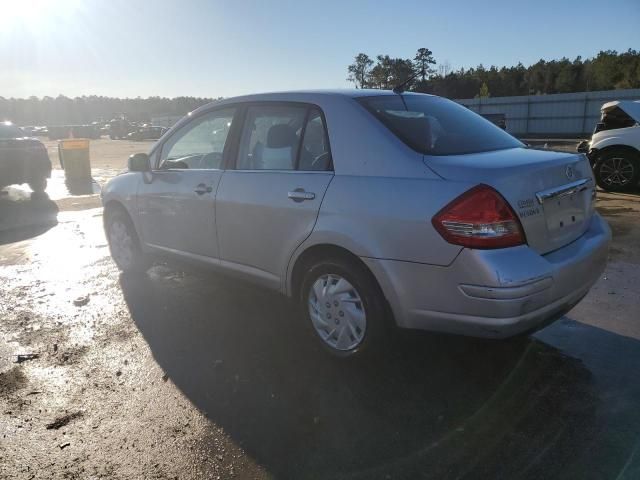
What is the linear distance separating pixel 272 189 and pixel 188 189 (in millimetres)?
1084

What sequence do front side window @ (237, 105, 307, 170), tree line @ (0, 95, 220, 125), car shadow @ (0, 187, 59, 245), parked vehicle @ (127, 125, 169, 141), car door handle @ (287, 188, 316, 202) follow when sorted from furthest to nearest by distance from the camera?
tree line @ (0, 95, 220, 125)
parked vehicle @ (127, 125, 169, 141)
car shadow @ (0, 187, 59, 245)
front side window @ (237, 105, 307, 170)
car door handle @ (287, 188, 316, 202)

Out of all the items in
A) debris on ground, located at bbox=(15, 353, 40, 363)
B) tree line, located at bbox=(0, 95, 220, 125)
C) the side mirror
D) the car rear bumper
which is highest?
tree line, located at bbox=(0, 95, 220, 125)

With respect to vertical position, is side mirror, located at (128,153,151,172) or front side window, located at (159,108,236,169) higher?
front side window, located at (159,108,236,169)

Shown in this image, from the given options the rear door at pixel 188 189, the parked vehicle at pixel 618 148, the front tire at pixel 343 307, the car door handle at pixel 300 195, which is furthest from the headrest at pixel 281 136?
the parked vehicle at pixel 618 148

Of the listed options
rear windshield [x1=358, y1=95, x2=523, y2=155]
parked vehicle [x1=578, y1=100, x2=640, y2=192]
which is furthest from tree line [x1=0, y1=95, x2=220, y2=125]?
rear windshield [x1=358, y1=95, x2=523, y2=155]

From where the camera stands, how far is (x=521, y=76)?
6800 centimetres

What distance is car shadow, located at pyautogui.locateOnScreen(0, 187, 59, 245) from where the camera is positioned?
8273 mm

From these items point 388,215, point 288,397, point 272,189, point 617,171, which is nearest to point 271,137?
point 272,189

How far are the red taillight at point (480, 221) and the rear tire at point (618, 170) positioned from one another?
8190 mm

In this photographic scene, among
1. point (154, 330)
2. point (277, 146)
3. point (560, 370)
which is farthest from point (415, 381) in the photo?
point (154, 330)

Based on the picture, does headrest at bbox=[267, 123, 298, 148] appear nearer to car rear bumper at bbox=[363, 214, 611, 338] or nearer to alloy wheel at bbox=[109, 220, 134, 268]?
car rear bumper at bbox=[363, 214, 611, 338]

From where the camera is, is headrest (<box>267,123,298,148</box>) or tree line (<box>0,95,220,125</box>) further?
tree line (<box>0,95,220,125</box>)

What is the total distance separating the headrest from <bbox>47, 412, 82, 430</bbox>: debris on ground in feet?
7.09

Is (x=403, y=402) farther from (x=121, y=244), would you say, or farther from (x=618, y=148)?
(x=618, y=148)
